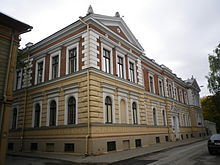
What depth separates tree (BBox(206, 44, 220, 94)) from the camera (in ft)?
104

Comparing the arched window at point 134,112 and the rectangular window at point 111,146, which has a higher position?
the arched window at point 134,112

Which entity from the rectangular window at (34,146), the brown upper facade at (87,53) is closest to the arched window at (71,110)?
the brown upper facade at (87,53)

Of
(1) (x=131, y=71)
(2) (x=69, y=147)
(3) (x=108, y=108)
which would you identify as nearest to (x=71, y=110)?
(2) (x=69, y=147)

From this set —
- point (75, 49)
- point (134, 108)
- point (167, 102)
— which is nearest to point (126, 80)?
point (134, 108)

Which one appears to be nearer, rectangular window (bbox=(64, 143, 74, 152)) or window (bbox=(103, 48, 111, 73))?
rectangular window (bbox=(64, 143, 74, 152))

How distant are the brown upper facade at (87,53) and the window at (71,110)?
2.25 metres

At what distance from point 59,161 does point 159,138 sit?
15.3 m

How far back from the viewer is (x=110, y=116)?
15445 millimetres

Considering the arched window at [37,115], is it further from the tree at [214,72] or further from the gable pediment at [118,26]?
the tree at [214,72]

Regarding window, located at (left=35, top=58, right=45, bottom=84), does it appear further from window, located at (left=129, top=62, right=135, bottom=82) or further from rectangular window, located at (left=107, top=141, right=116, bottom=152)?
rectangular window, located at (left=107, top=141, right=116, bottom=152)

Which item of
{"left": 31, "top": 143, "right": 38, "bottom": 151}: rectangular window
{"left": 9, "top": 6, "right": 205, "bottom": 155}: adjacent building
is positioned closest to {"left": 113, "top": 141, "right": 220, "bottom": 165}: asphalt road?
{"left": 9, "top": 6, "right": 205, "bottom": 155}: adjacent building

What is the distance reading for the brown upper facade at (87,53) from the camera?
1535 centimetres

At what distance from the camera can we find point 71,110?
15.1 meters

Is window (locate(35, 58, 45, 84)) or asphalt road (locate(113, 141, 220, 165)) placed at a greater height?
window (locate(35, 58, 45, 84))
